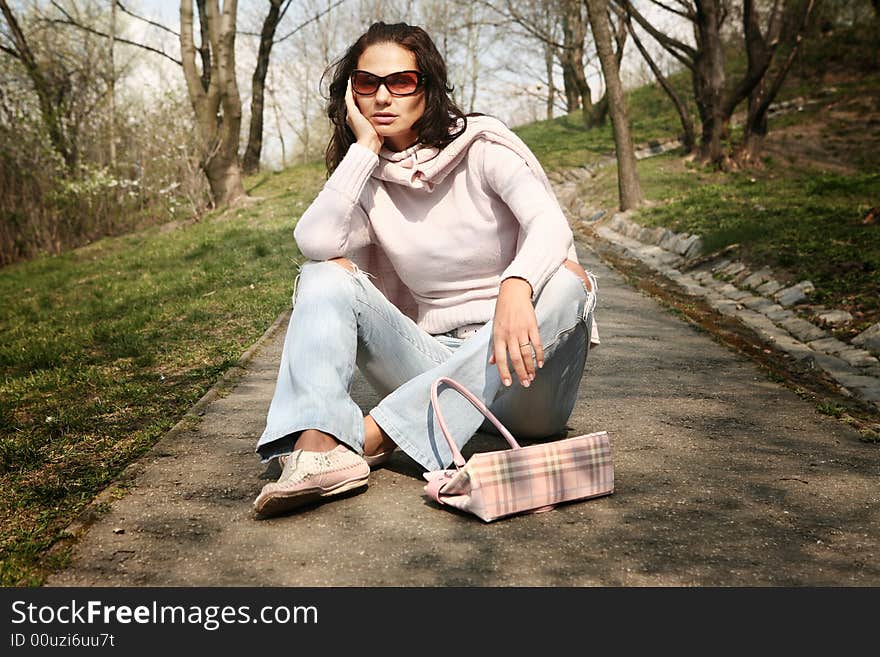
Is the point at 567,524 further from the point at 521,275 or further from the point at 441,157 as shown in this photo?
the point at 441,157

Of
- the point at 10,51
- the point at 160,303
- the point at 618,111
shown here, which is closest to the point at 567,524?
the point at 160,303

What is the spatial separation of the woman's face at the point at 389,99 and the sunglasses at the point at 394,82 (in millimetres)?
13

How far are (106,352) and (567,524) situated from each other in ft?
13.4

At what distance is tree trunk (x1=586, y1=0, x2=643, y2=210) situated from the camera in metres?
12.6

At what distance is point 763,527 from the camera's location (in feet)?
8.34

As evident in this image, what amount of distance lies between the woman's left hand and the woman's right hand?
2.81 ft

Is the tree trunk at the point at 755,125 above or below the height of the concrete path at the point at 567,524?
above

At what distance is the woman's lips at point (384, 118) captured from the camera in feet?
10.1

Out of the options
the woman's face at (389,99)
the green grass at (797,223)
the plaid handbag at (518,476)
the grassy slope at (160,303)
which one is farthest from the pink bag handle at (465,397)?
the green grass at (797,223)

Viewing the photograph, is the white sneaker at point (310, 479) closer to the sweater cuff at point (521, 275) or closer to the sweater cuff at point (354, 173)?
the sweater cuff at point (521, 275)

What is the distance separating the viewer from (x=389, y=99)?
3.07 m

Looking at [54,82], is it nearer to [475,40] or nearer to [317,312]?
[317,312]
